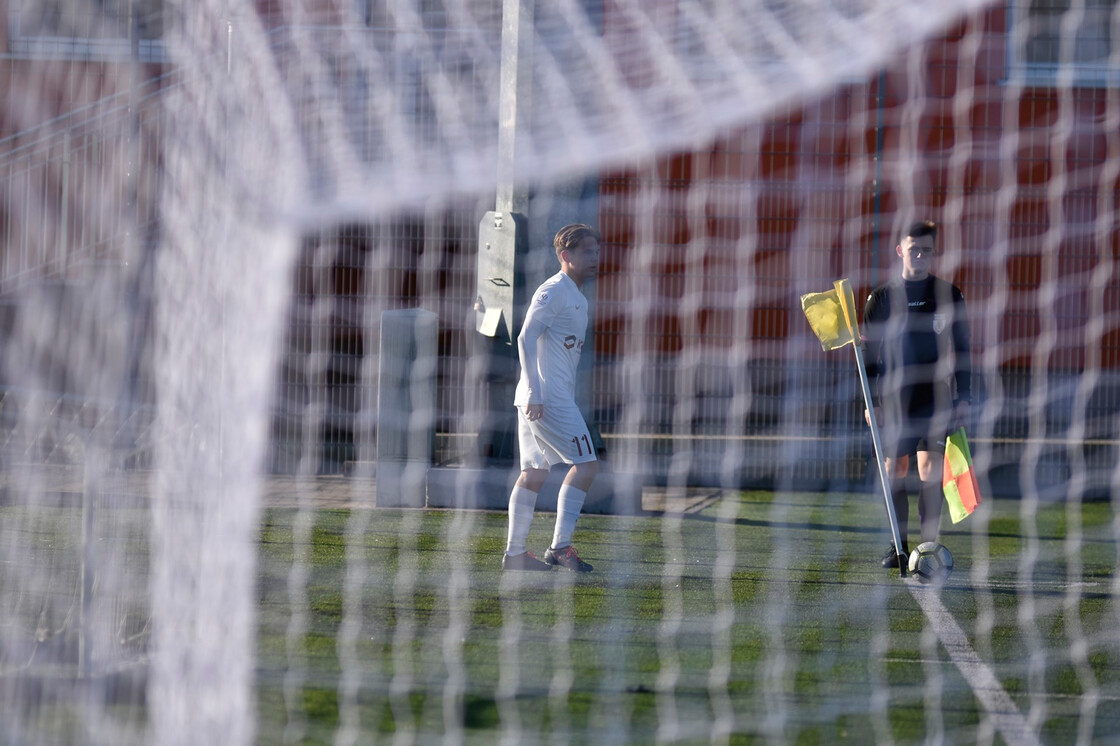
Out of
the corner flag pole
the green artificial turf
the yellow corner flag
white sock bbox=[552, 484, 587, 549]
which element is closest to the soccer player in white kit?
white sock bbox=[552, 484, 587, 549]

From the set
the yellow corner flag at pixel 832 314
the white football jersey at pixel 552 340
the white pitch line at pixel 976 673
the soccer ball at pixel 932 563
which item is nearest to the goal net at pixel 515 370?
the white pitch line at pixel 976 673

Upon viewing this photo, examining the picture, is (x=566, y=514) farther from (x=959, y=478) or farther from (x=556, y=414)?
(x=959, y=478)

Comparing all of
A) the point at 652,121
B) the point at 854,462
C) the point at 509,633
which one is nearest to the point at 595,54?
the point at 652,121

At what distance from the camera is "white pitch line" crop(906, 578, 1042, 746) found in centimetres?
358

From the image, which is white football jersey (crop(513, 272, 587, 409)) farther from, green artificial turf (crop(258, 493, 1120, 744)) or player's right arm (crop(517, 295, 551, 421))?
green artificial turf (crop(258, 493, 1120, 744))

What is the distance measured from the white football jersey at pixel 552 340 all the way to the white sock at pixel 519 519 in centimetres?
42

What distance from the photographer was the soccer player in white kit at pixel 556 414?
550 cm

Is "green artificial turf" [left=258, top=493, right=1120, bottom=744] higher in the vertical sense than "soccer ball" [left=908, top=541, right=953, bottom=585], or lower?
lower

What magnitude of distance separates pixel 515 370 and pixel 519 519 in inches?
82.0

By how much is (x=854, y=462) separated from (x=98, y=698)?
6.21 meters

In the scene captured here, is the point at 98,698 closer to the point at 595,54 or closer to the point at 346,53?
the point at 346,53

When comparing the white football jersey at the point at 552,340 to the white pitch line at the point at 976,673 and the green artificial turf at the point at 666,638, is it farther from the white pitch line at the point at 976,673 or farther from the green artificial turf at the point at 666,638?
the white pitch line at the point at 976,673

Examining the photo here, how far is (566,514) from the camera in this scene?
5.57m

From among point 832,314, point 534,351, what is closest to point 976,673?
point 832,314
